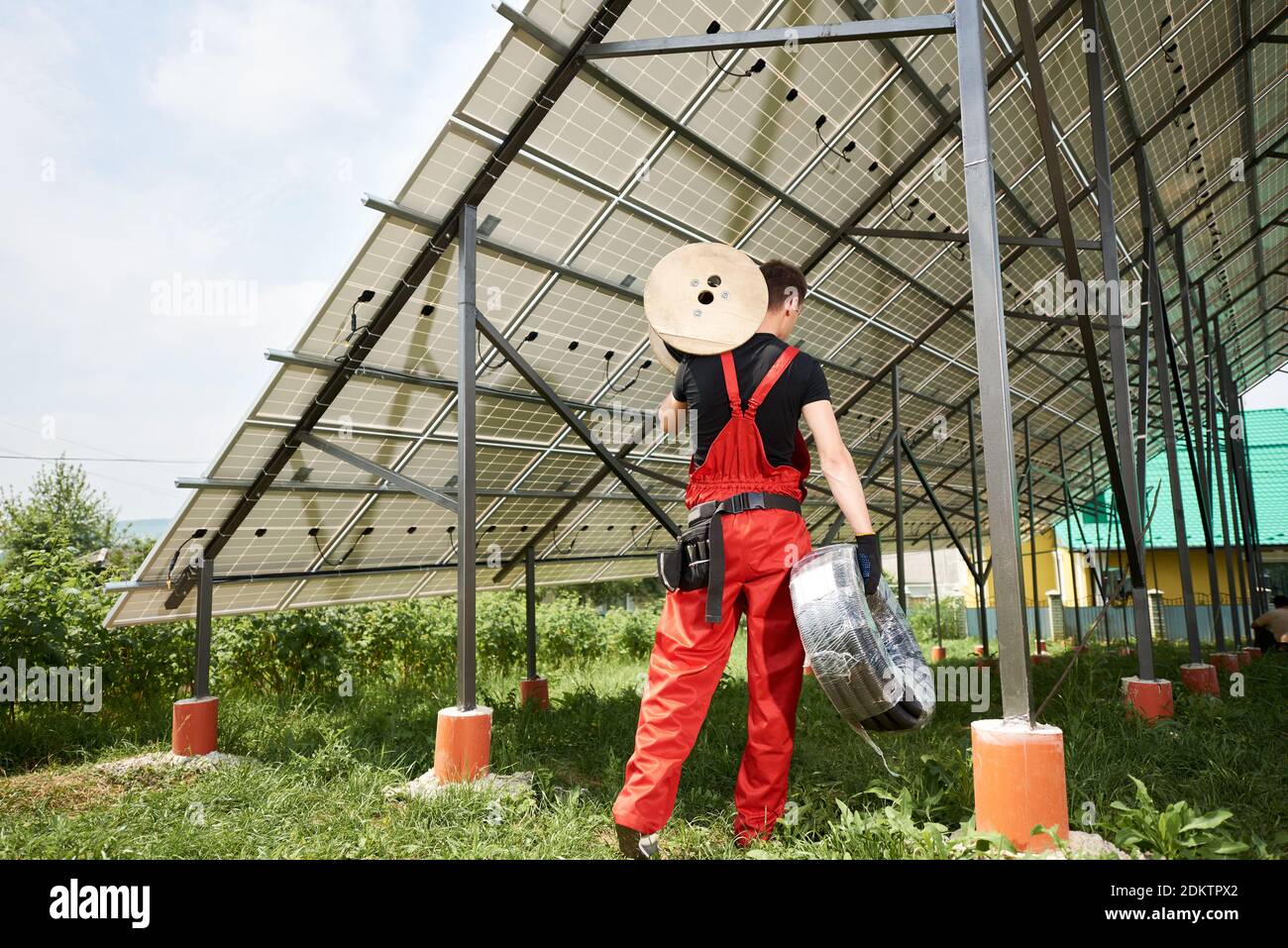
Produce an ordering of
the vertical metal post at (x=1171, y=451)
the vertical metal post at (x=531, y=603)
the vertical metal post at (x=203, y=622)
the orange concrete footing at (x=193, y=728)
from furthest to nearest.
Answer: the vertical metal post at (x=531, y=603), the vertical metal post at (x=1171, y=451), the vertical metal post at (x=203, y=622), the orange concrete footing at (x=193, y=728)

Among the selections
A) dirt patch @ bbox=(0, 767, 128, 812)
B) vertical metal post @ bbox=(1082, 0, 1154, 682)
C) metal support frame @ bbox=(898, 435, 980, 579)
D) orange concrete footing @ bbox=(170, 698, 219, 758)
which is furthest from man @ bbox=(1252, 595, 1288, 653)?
dirt patch @ bbox=(0, 767, 128, 812)

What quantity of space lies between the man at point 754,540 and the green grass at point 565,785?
53cm

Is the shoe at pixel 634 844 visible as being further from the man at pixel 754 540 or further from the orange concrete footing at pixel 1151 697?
the orange concrete footing at pixel 1151 697

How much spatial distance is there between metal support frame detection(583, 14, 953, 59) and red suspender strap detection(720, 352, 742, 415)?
1.89 meters

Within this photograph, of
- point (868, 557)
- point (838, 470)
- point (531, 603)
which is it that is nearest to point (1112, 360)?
point (838, 470)

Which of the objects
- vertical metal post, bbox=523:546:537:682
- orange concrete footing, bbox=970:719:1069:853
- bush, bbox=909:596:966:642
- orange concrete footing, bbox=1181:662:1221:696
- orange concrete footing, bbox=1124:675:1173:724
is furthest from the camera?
bush, bbox=909:596:966:642

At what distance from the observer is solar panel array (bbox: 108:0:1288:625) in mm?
6484

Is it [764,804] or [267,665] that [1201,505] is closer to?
[764,804]

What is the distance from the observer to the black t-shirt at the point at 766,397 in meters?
3.86

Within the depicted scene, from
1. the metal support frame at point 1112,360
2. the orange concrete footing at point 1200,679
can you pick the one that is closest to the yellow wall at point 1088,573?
the orange concrete footing at point 1200,679

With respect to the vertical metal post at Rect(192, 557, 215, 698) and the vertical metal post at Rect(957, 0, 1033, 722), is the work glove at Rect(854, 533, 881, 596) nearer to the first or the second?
the vertical metal post at Rect(957, 0, 1033, 722)

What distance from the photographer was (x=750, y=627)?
373 centimetres

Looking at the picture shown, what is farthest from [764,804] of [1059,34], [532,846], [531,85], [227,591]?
[1059,34]

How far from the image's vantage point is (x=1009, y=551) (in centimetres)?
367
